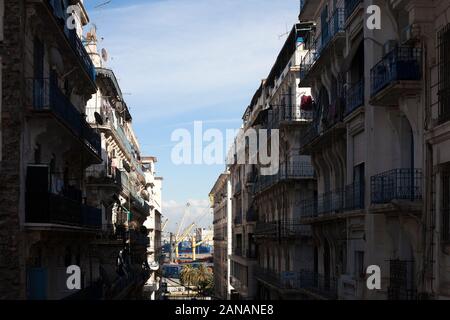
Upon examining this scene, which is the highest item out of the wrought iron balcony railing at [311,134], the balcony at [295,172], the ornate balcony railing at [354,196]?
the wrought iron balcony railing at [311,134]

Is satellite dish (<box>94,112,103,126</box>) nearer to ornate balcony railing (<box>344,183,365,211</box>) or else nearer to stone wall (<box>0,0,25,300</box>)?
ornate balcony railing (<box>344,183,365,211</box>)

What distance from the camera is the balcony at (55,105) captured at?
20.5 meters

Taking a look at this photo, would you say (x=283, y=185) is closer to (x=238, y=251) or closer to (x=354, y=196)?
(x=354, y=196)

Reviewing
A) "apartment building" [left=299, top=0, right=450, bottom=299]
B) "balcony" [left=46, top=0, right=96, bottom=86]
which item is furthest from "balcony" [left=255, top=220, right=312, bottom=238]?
"balcony" [left=46, top=0, right=96, bottom=86]

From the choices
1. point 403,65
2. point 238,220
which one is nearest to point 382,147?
point 403,65

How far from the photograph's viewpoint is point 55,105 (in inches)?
861

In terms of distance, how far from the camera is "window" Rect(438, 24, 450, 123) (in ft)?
54.9

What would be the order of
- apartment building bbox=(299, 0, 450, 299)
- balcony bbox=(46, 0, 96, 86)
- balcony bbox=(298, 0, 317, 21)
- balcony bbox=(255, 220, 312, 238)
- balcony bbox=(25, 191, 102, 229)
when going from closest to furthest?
apartment building bbox=(299, 0, 450, 299) < balcony bbox=(25, 191, 102, 229) < balcony bbox=(46, 0, 96, 86) < balcony bbox=(298, 0, 317, 21) < balcony bbox=(255, 220, 312, 238)

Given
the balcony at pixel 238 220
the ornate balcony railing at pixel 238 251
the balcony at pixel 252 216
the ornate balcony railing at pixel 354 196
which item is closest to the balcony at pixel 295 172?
the balcony at pixel 252 216

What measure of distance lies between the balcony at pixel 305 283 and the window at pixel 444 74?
1254 cm

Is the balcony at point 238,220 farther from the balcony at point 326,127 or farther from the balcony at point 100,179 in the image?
the balcony at point 326,127

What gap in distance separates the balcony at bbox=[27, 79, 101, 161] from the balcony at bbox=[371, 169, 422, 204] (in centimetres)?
914

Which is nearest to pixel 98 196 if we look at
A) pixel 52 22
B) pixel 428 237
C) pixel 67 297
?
pixel 67 297
